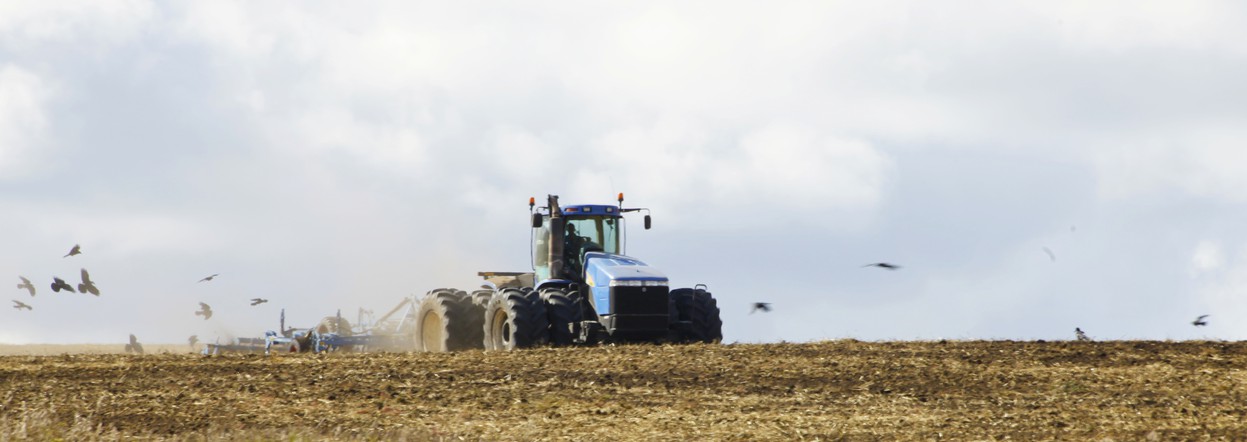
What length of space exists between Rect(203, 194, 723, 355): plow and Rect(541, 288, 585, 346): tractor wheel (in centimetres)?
2

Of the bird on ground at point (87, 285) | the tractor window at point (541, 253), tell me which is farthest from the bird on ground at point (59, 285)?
the tractor window at point (541, 253)

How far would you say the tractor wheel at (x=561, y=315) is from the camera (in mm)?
23297

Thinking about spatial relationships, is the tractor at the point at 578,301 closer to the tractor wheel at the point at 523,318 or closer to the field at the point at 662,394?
the tractor wheel at the point at 523,318

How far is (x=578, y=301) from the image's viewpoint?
77.2ft

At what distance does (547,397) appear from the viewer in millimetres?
16438

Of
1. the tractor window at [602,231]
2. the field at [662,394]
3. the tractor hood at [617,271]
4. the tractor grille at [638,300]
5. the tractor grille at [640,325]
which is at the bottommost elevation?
the field at [662,394]

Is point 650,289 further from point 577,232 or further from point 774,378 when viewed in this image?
point 774,378

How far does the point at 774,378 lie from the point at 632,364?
229cm

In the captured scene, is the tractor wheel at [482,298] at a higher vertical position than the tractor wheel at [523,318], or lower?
higher

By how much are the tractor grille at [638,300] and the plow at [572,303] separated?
0.06 feet

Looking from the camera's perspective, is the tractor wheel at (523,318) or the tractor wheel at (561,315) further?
the tractor wheel at (561,315)

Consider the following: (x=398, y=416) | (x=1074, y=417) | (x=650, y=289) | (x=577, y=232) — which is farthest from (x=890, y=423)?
(x=577, y=232)

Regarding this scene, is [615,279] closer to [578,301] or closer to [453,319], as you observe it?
[578,301]

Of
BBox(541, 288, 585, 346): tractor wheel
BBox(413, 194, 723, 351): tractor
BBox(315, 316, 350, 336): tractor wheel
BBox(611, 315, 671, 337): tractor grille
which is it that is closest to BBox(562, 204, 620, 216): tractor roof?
BBox(413, 194, 723, 351): tractor
